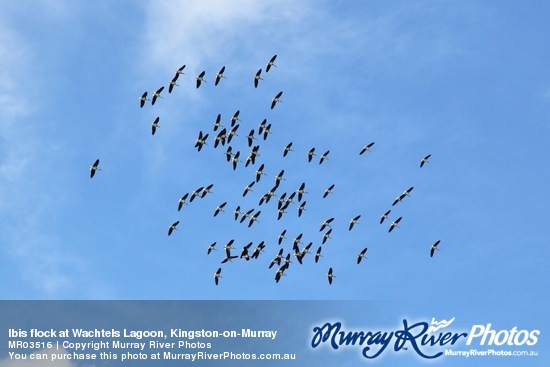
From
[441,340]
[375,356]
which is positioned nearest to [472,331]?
[441,340]

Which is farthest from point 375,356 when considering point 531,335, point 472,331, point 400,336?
point 531,335

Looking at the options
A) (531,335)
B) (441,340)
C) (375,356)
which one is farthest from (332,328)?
(531,335)

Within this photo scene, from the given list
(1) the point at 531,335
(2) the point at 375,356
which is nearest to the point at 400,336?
(2) the point at 375,356

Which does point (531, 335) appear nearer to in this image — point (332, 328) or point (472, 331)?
point (472, 331)

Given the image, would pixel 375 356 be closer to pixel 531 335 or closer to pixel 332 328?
pixel 332 328

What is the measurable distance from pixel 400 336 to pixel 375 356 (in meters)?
6.38

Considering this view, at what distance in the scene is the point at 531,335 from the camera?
166 meters

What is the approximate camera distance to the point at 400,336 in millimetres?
164875

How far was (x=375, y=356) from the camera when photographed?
→ 161750mm

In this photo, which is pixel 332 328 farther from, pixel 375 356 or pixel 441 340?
pixel 441 340

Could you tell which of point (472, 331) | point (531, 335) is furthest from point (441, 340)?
point (531, 335)

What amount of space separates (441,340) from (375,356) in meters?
12.4

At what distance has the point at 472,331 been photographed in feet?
539

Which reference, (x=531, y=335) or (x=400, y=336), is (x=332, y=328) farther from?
(x=531, y=335)
